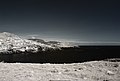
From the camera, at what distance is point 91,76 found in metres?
13.3

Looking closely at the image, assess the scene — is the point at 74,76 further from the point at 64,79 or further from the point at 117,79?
the point at 117,79

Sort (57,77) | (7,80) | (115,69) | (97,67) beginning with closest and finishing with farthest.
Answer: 1. (7,80)
2. (57,77)
3. (115,69)
4. (97,67)

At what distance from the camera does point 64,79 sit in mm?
12203

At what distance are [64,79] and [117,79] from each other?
3.68 meters

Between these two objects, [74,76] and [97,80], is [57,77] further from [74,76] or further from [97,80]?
[97,80]

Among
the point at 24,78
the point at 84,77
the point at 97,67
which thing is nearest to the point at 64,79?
the point at 84,77

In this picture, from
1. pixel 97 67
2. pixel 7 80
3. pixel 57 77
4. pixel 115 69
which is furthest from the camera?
pixel 97 67

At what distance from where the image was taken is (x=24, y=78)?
12.3 meters

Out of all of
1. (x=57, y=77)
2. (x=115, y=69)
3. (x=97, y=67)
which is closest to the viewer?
(x=57, y=77)

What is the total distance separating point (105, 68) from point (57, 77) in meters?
5.25

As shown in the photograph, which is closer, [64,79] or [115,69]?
[64,79]

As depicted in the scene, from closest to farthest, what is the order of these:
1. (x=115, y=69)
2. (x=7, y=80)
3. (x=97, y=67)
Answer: (x=7, y=80), (x=115, y=69), (x=97, y=67)

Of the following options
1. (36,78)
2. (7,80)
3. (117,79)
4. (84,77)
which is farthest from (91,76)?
(7,80)

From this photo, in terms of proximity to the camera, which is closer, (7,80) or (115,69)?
(7,80)
